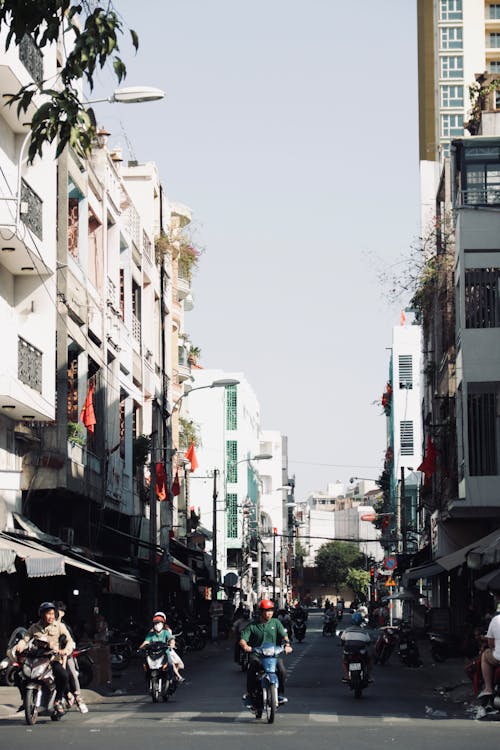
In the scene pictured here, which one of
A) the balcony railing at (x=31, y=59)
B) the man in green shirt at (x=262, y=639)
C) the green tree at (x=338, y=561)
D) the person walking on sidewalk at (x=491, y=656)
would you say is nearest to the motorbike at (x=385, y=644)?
the balcony railing at (x=31, y=59)

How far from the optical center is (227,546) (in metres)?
106

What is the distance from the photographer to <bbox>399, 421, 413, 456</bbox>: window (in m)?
112

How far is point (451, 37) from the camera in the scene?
94062 millimetres

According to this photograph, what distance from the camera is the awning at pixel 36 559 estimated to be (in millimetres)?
25641

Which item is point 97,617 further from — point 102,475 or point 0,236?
point 0,236

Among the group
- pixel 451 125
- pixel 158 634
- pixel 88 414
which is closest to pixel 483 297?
pixel 88 414

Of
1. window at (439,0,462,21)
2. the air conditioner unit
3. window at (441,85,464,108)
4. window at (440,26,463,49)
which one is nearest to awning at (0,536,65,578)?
the air conditioner unit

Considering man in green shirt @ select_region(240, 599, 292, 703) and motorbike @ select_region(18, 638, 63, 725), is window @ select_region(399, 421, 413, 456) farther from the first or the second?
motorbike @ select_region(18, 638, 63, 725)

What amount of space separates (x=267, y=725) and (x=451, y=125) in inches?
3231

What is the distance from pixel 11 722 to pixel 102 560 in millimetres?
19425

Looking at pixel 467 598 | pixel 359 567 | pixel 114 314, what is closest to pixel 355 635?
pixel 114 314

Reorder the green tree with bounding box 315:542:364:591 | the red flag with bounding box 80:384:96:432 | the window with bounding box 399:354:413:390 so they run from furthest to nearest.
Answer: the green tree with bounding box 315:542:364:591 → the window with bounding box 399:354:413:390 → the red flag with bounding box 80:384:96:432

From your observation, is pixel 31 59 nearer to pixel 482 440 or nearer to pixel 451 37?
pixel 482 440

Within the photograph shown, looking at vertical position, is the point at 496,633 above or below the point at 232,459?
below
